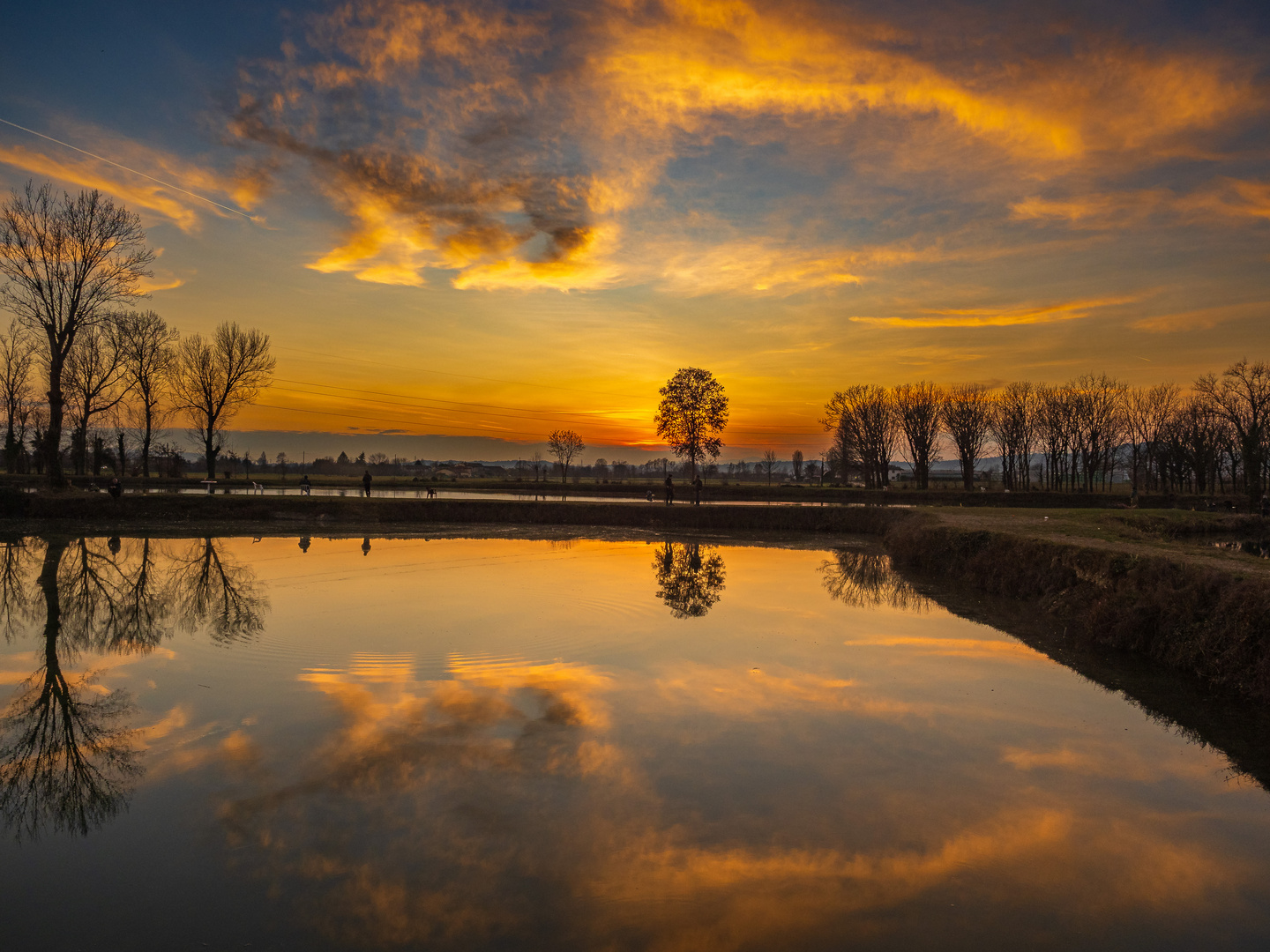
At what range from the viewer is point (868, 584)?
70.2ft

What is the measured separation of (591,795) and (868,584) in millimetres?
16113

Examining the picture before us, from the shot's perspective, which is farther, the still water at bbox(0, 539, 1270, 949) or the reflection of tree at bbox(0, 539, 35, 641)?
the reflection of tree at bbox(0, 539, 35, 641)

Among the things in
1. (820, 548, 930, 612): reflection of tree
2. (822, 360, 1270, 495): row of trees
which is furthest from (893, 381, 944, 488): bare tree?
(820, 548, 930, 612): reflection of tree

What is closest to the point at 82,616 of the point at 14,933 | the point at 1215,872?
the point at 14,933

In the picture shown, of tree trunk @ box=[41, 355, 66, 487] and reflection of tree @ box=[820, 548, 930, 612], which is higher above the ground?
tree trunk @ box=[41, 355, 66, 487]

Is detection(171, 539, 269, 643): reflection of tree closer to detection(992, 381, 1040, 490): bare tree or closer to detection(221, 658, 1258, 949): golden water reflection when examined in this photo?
detection(221, 658, 1258, 949): golden water reflection

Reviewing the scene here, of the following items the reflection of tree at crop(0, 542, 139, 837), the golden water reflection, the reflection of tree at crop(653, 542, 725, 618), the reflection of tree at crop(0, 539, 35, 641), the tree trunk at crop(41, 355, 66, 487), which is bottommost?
the golden water reflection

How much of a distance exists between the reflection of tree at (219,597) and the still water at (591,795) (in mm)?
297

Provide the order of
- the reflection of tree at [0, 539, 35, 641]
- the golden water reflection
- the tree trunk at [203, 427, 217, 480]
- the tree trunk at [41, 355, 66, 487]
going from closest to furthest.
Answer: the golden water reflection < the reflection of tree at [0, 539, 35, 641] < the tree trunk at [41, 355, 66, 487] < the tree trunk at [203, 427, 217, 480]

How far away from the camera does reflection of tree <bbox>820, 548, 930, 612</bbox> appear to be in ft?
60.3

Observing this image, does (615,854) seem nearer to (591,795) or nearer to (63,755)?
(591,795)

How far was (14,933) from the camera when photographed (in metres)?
4.88

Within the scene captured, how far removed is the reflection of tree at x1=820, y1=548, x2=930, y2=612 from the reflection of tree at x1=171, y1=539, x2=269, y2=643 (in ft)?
45.7

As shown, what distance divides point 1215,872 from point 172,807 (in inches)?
370
